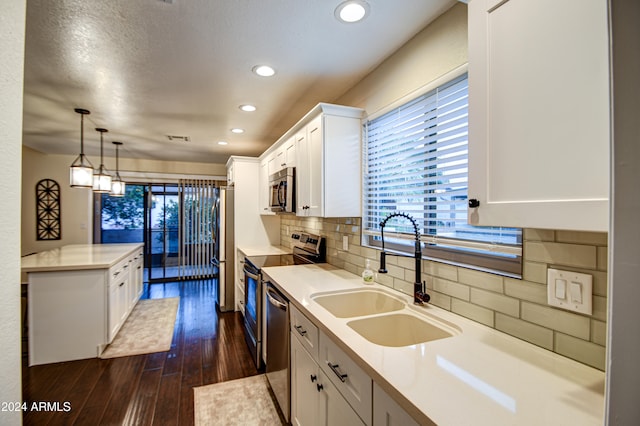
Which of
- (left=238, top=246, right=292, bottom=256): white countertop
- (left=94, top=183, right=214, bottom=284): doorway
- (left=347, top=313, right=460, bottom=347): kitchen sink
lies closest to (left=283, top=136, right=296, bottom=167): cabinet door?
(left=238, top=246, right=292, bottom=256): white countertop

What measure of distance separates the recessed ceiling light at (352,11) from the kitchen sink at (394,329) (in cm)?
159

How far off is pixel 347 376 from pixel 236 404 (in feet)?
4.85

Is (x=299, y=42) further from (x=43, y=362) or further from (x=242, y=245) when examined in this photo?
(x=43, y=362)

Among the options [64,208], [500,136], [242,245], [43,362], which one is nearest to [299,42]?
[500,136]

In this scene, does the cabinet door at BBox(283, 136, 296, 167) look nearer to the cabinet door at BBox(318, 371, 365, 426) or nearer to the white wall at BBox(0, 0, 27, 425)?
the cabinet door at BBox(318, 371, 365, 426)

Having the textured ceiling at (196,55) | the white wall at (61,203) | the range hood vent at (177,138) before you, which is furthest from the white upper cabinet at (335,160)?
the white wall at (61,203)

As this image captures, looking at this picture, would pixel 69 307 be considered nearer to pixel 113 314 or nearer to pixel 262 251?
pixel 113 314

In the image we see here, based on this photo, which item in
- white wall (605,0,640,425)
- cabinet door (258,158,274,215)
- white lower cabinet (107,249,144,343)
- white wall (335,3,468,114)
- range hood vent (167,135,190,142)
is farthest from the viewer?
range hood vent (167,135,190,142)

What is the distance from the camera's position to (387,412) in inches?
35.9

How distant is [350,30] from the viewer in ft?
5.73

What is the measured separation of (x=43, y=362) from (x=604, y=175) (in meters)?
4.13

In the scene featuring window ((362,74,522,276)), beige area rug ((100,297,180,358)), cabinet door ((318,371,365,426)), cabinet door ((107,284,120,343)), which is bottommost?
beige area rug ((100,297,180,358))

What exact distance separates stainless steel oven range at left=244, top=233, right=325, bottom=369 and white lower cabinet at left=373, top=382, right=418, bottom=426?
1694 mm

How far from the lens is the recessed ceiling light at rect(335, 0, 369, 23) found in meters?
1.51
